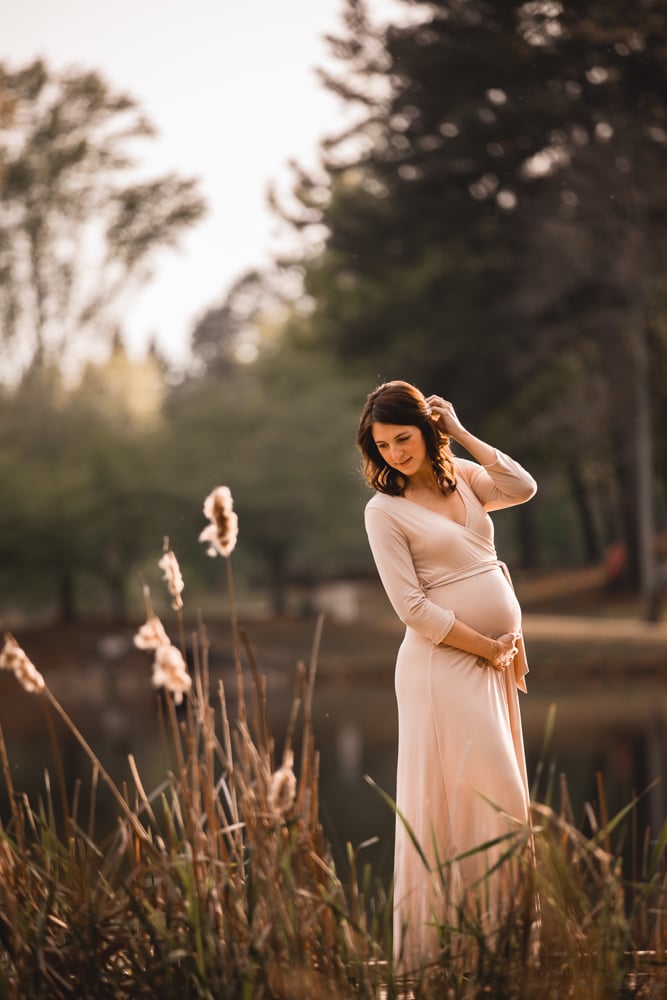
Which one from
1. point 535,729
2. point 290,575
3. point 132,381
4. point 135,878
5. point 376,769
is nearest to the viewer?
point 135,878

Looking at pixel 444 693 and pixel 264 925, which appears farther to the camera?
pixel 444 693

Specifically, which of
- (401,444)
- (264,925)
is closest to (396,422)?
(401,444)

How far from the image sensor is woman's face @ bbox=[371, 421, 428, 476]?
2.57m

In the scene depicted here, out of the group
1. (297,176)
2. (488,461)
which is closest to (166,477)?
(297,176)

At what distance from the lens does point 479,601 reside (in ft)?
8.64

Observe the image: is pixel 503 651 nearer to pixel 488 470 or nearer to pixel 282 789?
pixel 488 470

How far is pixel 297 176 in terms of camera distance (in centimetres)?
1723

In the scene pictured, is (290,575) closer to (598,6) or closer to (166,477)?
(166,477)

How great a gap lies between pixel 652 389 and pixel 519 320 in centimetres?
189

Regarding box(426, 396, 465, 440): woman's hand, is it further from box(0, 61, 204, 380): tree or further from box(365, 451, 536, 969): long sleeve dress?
box(0, 61, 204, 380): tree

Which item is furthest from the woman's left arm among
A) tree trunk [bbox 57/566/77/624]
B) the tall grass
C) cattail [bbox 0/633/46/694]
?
tree trunk [bbox 57/566/77/624]

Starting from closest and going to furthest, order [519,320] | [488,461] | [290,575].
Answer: [488,461] < [519,320] < [290,575]

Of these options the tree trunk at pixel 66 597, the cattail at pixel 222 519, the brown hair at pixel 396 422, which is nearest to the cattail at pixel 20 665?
the cattail at pixel 222 519

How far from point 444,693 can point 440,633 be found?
5.4 inches
